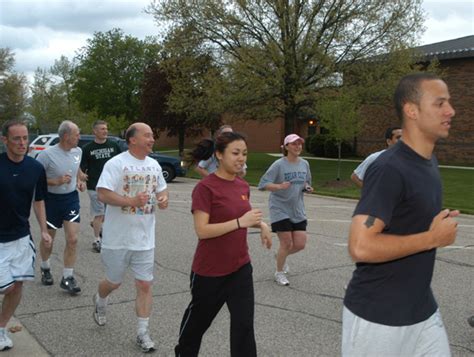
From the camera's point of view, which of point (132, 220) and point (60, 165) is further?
point (60, 165)

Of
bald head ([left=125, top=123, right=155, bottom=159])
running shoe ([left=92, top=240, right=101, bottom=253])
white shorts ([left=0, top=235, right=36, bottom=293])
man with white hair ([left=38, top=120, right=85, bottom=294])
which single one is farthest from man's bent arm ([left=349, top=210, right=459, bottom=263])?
running shoe ([left=92, top=240, right=101, bottom=253])

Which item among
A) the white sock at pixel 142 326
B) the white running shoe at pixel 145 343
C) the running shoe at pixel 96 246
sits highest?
the white sock at pixel 142 326

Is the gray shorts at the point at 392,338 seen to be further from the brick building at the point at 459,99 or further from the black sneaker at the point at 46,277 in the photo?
the brick building at the point at 459,99

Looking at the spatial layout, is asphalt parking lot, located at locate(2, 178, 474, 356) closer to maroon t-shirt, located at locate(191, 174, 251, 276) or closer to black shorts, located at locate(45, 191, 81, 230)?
black shorts, located at locate(45, 191, 81, 230)

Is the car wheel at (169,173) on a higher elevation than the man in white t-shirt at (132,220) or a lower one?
lower

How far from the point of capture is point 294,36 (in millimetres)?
24844

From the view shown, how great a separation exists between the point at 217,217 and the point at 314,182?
59.5ft

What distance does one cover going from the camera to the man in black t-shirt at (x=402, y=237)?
7.73ft

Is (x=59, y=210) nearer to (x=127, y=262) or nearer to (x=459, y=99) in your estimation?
(x=127, y=262)

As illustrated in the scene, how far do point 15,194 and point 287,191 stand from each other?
129 inches

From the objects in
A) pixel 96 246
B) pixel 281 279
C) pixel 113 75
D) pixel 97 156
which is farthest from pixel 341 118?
pixel 113 75

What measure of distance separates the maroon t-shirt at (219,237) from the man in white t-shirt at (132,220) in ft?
3.14

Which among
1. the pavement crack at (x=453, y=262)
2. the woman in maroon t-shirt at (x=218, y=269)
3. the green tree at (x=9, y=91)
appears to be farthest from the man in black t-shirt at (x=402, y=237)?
the green tree at (x=9, y=91)

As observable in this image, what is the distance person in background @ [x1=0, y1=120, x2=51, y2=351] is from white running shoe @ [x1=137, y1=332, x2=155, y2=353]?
1.10 meters
